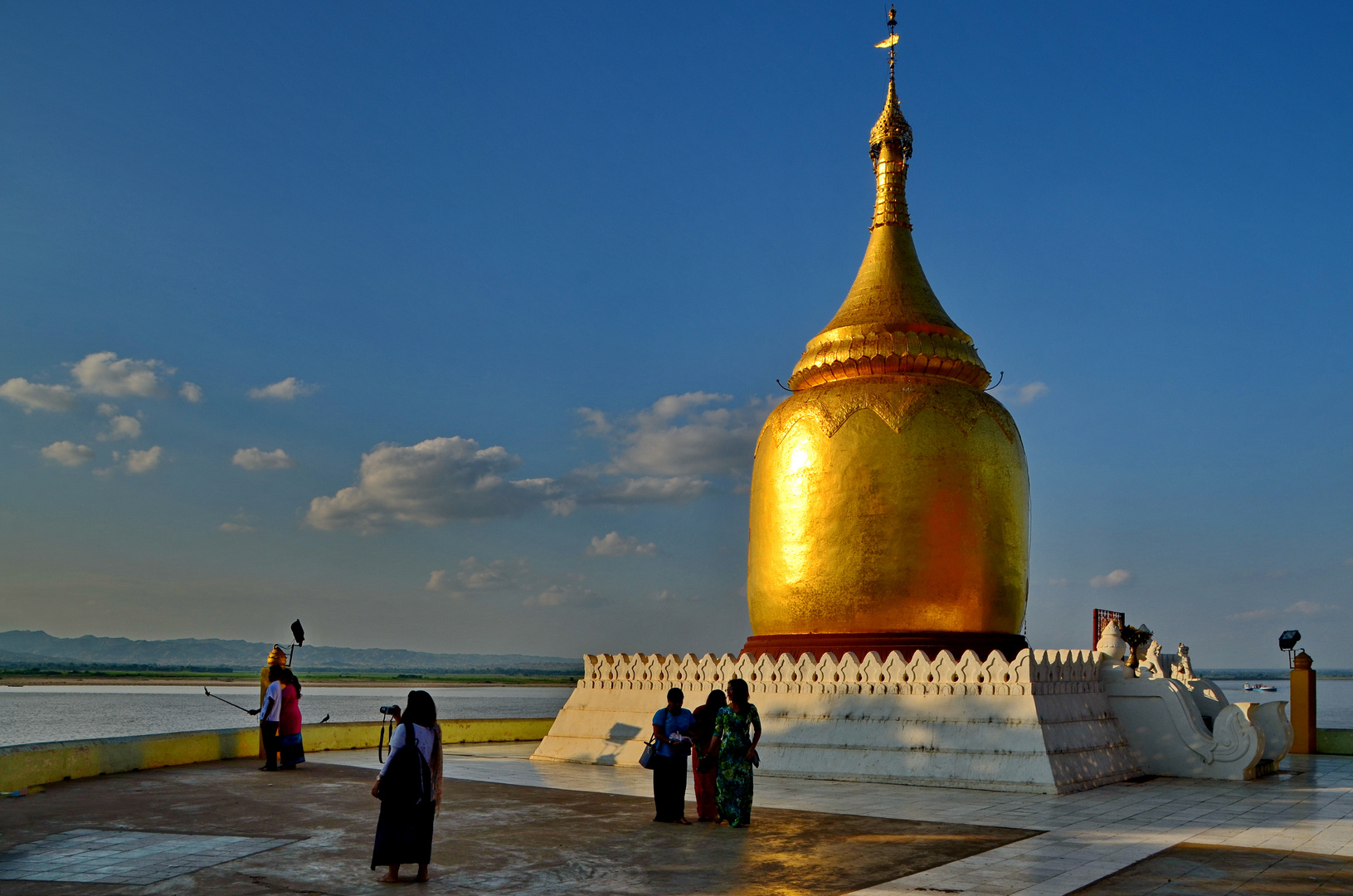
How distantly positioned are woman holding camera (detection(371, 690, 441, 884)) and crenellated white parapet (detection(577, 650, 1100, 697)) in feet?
34.9

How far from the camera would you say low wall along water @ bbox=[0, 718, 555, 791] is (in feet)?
50.7

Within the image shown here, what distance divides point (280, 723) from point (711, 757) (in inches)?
345

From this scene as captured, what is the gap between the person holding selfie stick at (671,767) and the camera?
1274 centimetres

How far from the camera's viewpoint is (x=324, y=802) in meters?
14.0

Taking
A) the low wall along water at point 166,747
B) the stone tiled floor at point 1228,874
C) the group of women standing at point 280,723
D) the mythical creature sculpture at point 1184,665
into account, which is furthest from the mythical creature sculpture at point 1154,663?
the group of women standing at point 280,723

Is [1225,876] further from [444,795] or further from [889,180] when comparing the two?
[889,180]

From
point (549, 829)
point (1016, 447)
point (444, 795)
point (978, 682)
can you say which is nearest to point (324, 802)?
point (444, 795)

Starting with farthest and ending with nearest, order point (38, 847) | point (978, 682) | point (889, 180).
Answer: point (889, 180), point (978, 682), point (38, 847)

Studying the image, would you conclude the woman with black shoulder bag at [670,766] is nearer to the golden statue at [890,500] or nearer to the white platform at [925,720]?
the white platform at [925,720]

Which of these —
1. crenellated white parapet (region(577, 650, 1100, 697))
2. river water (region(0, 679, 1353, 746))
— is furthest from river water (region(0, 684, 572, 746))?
crenellated white parapet (region(577, 650, 1100, 697))

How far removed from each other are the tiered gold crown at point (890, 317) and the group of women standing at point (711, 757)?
12882 millimetres

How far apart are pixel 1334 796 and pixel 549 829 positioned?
11839 millimetres

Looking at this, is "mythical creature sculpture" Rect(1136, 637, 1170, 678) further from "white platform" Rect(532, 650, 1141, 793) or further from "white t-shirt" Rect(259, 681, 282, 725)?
"white t-shirt" Rect(259, 681, 282, 725)

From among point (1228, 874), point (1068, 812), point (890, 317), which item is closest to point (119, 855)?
point (1228, 874)
